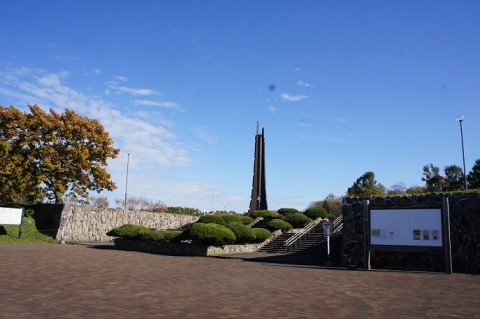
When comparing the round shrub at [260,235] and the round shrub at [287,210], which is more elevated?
the round shrub at [287,210]

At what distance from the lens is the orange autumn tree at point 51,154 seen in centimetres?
2903

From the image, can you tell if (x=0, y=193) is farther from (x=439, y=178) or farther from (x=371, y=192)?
(x=371, y=192)

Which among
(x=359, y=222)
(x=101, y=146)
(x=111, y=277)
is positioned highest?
(x=101, y=146)

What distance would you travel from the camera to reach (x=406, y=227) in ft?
51.3

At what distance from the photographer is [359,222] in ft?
57.1

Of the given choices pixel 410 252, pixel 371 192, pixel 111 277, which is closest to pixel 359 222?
pixel 410 252

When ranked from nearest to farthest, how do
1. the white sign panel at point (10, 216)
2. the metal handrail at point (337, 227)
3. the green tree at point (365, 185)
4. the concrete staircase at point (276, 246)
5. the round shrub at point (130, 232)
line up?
the concrete staircase at point (276, 246)
the metal handrail at point (337, 227)
the round shrub at point (130, 232)
the white sign panel at point (10, 216)
the green tree at point (365, 185)

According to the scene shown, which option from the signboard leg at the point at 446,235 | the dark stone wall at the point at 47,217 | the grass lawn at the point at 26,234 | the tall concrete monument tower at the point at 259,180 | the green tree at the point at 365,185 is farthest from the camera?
the green tree at the point at 365,185

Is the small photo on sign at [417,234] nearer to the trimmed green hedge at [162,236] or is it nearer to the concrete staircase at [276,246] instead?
the concrete staircase at [276,246]

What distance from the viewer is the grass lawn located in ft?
91.8

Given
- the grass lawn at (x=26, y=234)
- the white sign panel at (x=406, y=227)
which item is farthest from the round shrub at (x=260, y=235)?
the grass lawn at (x=26, y=234)

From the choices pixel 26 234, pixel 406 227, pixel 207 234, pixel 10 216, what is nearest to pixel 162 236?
pixel 207 234

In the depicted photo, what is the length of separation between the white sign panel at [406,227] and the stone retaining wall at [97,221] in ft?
79.7

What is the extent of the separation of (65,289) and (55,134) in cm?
2453
